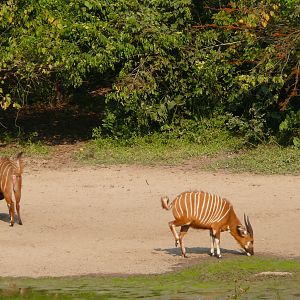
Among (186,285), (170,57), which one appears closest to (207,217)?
(186,285)

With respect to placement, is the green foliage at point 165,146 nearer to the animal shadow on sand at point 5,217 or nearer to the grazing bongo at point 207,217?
the animal shadow on sand at point 5,217

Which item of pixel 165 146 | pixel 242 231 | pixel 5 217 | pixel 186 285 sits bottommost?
pixel 165 146

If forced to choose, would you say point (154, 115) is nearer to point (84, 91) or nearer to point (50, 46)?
point (50, 46)

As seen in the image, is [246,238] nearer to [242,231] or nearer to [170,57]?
[242,231]

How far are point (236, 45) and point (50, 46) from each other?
3535 millimetres

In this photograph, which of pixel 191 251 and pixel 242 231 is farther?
pixel 191 251

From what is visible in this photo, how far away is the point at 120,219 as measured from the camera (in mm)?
13930

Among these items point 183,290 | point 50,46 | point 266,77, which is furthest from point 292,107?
point 183,290

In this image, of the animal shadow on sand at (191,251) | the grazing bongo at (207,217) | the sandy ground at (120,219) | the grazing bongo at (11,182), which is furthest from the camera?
the grazing bongo at (11,182)

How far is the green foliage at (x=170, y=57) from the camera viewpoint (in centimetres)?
1783

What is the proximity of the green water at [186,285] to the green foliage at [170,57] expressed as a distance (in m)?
6.78

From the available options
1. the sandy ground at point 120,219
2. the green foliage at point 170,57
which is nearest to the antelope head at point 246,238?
the sandy ground at point 120,219

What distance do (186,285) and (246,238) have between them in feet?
5.04

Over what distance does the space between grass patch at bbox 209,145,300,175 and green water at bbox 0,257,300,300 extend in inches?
189
